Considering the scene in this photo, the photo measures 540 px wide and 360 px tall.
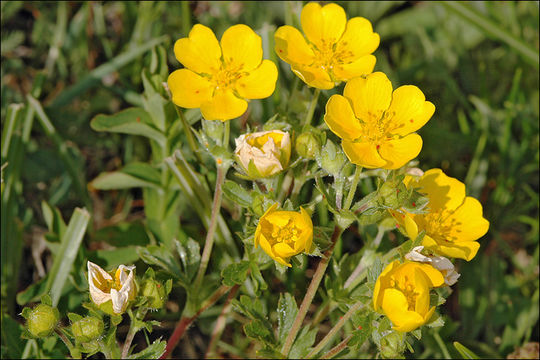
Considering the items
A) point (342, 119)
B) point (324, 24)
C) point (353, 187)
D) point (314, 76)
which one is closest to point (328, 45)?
point (324, 24)

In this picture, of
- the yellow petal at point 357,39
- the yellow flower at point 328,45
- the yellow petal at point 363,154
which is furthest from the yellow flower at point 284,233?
the yellow petal at point 357,39

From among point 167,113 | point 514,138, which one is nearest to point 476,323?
point 514,138

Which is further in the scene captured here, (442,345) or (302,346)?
(442,345)

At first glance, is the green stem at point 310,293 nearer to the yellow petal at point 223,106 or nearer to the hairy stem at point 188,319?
the hairy stem at point 188,319

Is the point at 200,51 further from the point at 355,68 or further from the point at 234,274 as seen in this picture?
the point at 234,274

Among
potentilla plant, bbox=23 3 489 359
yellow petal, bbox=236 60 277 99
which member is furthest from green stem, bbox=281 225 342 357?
yellow petal, bbox=236 60 277 99

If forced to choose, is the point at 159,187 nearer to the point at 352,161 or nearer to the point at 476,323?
the point at 352,161

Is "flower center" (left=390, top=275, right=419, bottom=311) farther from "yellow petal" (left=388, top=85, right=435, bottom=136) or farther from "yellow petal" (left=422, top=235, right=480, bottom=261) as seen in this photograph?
"yellow petal" (left=388, top=85, right=435, bottom=136)
